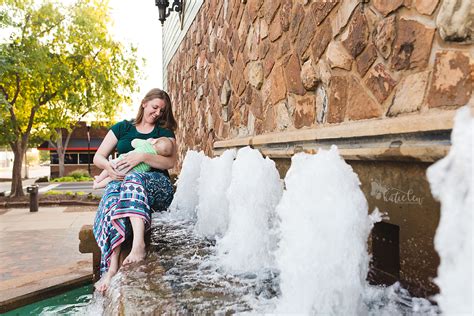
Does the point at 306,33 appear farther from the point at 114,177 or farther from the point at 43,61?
the point at 43,61

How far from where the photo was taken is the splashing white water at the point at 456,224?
1.09m

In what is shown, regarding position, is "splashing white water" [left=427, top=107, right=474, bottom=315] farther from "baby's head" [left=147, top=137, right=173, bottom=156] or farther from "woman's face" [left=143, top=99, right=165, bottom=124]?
"woman's face" [left=143, top=99, right=165, bottom=124]

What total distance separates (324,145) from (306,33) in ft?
2.53

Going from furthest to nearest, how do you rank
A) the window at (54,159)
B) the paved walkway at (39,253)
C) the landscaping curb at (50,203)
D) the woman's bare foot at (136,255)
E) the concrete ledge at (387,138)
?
1. the window at (54,159)
2. the landscaping curb at (50,203)
3. the paved walkway at (39,253)
4. the woman's bare foot at (136,255)
5. the concrete ledge at (387,138)

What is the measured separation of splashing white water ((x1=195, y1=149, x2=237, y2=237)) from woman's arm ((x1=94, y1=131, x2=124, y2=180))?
0.78m

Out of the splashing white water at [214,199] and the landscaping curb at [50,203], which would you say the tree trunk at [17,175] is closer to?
the landscaping curb at [50,203]

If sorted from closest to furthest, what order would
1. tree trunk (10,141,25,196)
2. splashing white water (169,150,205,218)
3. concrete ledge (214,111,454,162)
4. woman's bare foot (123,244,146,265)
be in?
1. concrete ledge (214,111,454,162)
2. woman's bare foot (123,244,146,265)
3. splashing white water (169,150,205,218)
4. tree trunk (10,141,25,196)

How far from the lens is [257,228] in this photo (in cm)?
257

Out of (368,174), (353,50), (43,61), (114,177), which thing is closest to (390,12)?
(353,50)

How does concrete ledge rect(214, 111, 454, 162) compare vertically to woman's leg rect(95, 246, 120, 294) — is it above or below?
above

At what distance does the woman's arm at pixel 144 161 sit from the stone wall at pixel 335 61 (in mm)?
865

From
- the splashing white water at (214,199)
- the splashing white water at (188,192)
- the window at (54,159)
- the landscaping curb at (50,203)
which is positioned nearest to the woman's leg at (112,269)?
the splashing white water at (214,199)

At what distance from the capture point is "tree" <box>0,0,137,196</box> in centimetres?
1200

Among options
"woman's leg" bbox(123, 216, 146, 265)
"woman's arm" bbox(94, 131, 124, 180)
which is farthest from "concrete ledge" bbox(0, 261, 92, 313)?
"woman's leg" bbox(123, 216, 146, 265)
